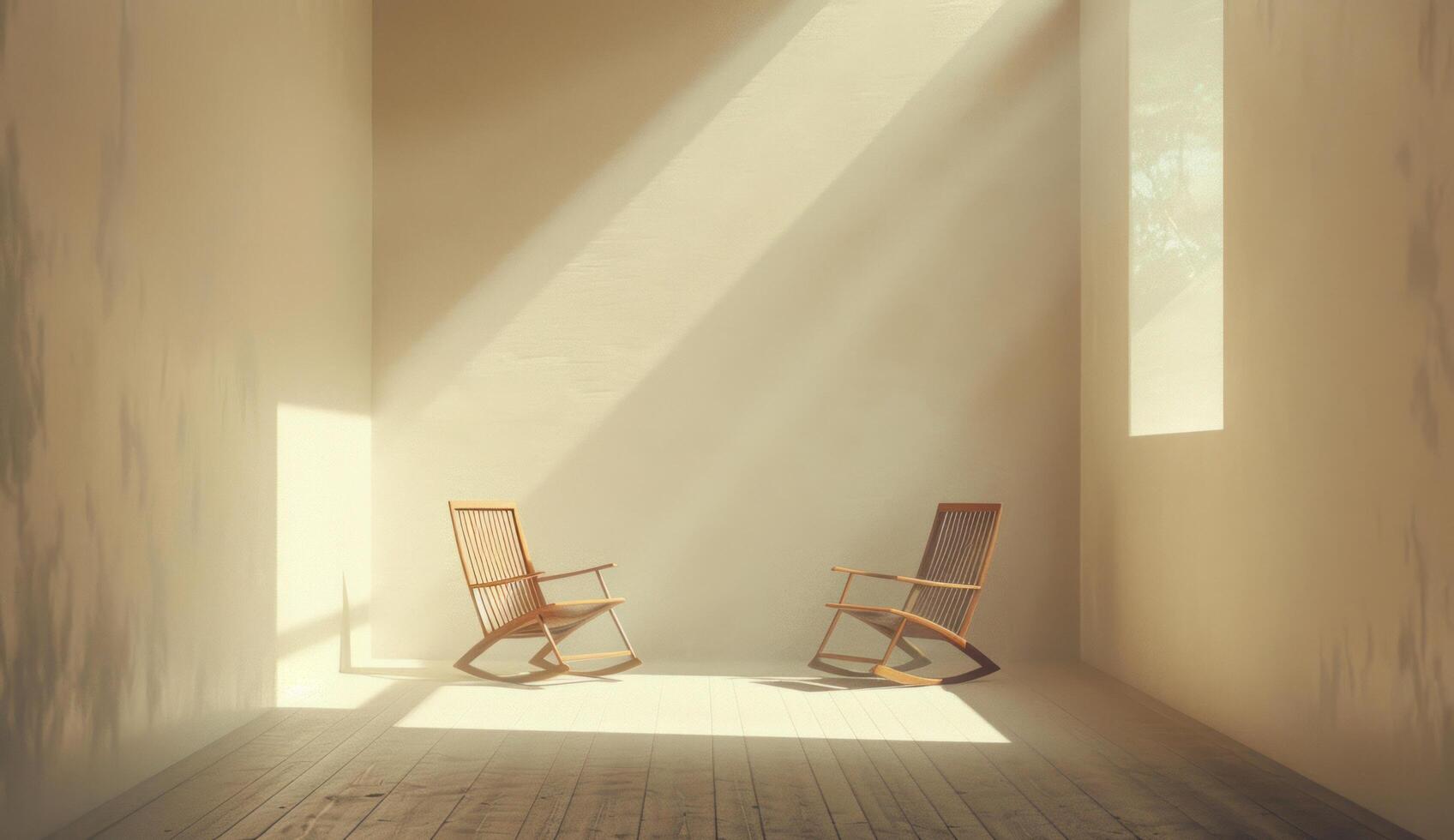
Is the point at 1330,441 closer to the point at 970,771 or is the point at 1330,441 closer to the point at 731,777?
the point at 970,771

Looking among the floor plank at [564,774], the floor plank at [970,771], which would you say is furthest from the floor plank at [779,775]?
the floor plank at [564,774]

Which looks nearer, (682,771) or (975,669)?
(682,771)

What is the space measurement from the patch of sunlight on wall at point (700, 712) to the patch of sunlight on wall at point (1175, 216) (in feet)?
6.08

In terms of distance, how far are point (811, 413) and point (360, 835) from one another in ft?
13.6

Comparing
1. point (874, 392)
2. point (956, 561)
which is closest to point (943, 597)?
point (956, 561)

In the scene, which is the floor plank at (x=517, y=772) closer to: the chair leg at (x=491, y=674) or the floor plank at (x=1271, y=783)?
the chair leg at (x=491, y=674)

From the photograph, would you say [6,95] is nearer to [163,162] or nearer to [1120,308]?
[163,162]

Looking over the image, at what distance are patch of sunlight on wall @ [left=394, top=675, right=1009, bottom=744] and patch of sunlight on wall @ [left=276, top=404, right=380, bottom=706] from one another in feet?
2.20

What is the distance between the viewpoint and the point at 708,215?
7000 mm

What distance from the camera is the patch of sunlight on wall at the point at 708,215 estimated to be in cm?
695

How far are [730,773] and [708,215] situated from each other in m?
3.84

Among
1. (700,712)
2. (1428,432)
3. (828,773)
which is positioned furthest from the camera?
(700,712)

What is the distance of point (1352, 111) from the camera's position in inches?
143

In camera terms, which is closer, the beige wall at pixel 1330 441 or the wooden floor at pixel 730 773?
the beige wall at pixel 1330 441
